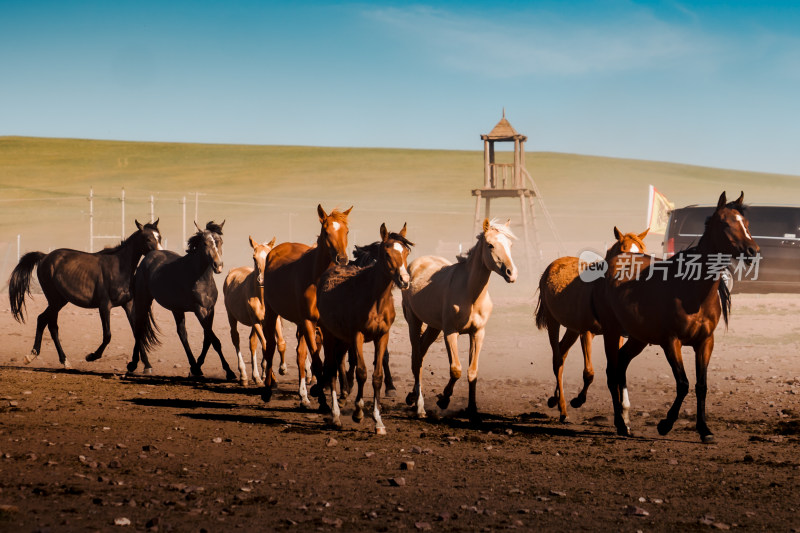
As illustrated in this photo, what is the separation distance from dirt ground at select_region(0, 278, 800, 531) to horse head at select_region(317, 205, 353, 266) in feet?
5.91

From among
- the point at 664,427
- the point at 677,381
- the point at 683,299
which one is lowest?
the point at 664,427

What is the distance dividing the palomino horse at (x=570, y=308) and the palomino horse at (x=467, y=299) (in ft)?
2.93

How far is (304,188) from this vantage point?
8181 cm

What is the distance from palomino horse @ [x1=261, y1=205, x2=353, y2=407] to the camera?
10227 mm

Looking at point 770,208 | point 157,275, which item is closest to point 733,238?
point 157,275

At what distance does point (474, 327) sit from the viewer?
33.0 feet

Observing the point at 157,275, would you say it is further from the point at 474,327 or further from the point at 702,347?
the point at 702,347

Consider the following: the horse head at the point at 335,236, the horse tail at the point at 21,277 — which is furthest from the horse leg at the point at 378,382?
the horse tail at the point at 21,277

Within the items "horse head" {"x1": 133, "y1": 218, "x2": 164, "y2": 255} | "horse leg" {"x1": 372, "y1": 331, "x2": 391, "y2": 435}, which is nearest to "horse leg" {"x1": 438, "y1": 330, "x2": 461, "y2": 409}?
"horse leg" {"x1": 372, "y1": 331, "x2": 391, "y2": 435}

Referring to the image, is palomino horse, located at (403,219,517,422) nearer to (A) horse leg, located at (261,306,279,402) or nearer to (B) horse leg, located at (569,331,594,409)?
(B) horse leg, located at (569,331,594,409)

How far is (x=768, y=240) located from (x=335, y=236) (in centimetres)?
1175

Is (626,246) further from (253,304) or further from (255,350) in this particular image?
(255,350)

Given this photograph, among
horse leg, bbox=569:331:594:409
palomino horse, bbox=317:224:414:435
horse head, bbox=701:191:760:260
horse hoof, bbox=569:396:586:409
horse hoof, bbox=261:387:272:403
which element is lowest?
horse hoof, bbox=261:387:272:403

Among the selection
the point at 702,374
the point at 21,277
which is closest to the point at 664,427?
the point at 702,374
